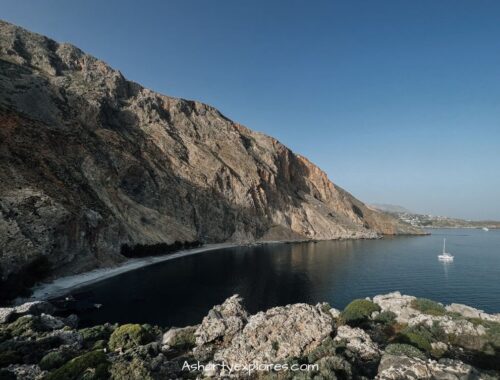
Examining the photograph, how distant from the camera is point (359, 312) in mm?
27250

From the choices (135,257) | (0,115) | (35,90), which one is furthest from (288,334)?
(35,90)

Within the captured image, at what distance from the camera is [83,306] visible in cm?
4572

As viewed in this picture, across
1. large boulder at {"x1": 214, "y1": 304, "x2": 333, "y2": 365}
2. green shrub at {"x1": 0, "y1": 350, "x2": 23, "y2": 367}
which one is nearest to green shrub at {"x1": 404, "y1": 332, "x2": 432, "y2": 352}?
large boulder at {"x1": 214, "y1": 304, "x2": 333, "y2": 365}

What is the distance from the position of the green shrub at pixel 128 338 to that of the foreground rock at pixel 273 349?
0.07 meters

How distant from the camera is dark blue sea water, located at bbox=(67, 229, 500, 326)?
4658 cm

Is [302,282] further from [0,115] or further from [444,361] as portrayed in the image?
[0,115]

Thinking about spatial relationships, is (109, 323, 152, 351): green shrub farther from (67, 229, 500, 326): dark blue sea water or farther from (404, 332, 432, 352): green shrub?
(404, 332, 432, 352): green shrub

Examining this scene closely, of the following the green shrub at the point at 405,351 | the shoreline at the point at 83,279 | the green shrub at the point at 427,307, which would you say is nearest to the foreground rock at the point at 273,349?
the green shrub at the point at 405,351

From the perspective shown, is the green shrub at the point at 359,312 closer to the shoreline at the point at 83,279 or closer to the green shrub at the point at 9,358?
the green shrub at the point at 9,358

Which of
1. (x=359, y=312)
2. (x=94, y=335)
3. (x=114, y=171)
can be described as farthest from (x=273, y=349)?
(x=114, y=171)

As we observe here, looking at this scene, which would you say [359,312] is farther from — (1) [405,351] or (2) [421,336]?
(1) [405,351]

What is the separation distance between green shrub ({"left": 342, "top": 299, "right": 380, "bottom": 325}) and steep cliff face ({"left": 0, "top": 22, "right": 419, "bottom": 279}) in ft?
161

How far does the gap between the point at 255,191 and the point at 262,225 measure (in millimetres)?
17630

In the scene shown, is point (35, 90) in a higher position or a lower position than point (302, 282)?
higher
